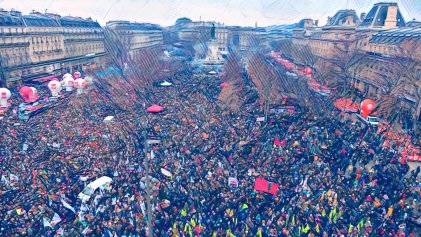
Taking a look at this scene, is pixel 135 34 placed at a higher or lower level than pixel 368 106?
higher

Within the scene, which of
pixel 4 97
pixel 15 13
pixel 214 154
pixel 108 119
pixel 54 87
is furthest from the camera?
pixel 15 13

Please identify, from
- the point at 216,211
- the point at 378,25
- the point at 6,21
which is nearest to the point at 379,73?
the point at 378,25

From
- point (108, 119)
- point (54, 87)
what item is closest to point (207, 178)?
point (108, 119)

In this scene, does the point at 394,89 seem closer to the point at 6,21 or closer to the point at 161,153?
the point at 161,153

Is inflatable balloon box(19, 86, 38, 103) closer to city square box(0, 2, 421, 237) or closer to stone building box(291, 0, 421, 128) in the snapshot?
city square box(0, 2, 421, 237)

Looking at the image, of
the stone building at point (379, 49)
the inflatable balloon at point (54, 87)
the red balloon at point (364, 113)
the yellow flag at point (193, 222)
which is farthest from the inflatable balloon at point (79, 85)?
the stone building at point (379, 49)

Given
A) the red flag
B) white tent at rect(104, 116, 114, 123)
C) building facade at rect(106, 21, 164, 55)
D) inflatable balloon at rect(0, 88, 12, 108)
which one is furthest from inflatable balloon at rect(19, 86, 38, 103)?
building facade at rect(106, 21, 164, 55)

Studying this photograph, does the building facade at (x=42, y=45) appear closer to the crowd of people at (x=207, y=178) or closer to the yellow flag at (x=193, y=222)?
the crowd of people at (x=207, y=178)

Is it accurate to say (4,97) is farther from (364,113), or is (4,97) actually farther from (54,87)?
(364,113)
